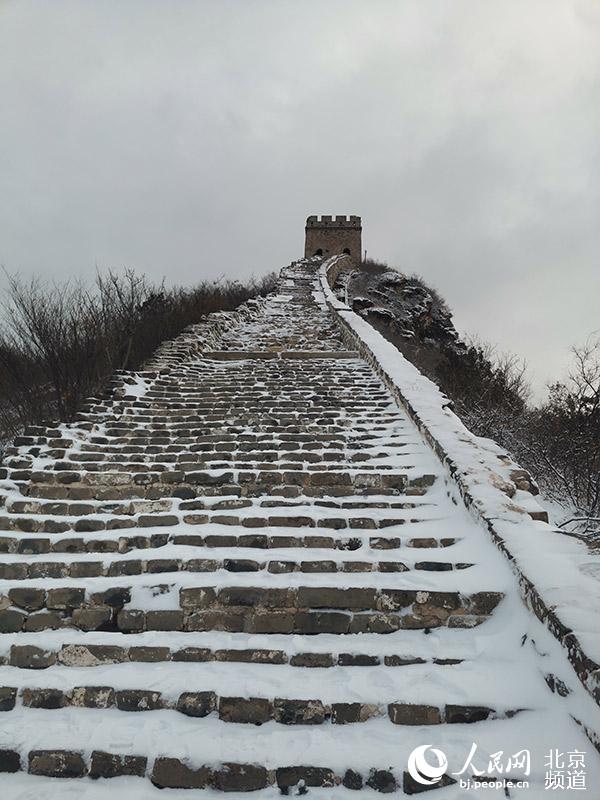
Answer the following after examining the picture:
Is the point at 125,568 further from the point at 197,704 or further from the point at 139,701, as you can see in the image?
the point at 197,704

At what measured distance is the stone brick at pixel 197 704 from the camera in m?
2.29

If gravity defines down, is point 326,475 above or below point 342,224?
below

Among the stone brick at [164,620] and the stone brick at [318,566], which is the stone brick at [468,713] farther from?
the stone brick at [164,620]

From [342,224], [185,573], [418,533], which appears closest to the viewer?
[185,573]

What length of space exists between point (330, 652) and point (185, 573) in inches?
41.0

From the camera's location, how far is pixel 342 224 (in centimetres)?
2989

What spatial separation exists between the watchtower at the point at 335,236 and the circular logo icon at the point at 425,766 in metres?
29.7

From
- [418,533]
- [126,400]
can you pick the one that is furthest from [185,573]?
[126,400]

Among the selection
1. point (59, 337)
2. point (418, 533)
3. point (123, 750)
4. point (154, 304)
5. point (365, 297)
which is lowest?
point (123, 750)

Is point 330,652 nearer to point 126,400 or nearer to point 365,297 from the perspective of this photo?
point 126,400

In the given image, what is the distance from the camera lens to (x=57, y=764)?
6.93 ft

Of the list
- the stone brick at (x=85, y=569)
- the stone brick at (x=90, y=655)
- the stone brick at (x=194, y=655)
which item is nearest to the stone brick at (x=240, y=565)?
the stone brick at (x=194, y=655)

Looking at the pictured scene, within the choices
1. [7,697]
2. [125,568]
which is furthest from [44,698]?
[125,568]

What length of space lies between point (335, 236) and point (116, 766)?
30367 millimetres
